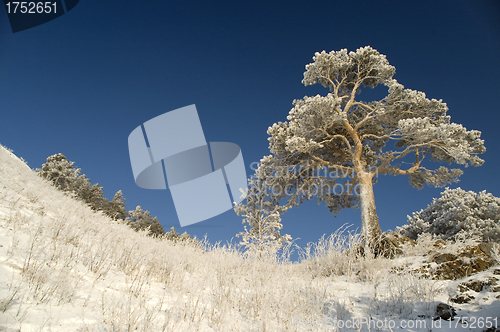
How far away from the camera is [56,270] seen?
3.23 m

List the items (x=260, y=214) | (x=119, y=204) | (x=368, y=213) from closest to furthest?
1. (x=368, y=213)
2. (x=260, y=214)
3. (x=119, y=204)

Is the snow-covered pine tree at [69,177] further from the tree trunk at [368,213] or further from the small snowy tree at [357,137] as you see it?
the tree trunk at [368,213]

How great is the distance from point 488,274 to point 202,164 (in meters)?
17.6

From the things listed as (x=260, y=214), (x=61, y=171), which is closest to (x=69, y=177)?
(x=61, y=171)

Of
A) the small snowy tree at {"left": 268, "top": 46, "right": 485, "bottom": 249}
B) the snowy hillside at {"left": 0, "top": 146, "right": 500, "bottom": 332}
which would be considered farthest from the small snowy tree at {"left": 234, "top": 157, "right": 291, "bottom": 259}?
the snowy hillside at {"left": 0, "top": 146, "right": 500, "bottom": 332}

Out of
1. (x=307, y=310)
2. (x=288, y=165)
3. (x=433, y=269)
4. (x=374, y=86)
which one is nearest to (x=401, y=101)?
(x=374, y=86)

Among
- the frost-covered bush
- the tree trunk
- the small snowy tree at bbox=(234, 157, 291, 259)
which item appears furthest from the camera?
the small snowy tree at bbox=(234, 157, 291, 259)

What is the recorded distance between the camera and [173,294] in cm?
392

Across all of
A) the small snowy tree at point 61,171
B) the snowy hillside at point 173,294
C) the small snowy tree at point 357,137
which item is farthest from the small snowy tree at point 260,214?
the small snowy tree at point 61,171

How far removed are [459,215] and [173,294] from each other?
61.9ft

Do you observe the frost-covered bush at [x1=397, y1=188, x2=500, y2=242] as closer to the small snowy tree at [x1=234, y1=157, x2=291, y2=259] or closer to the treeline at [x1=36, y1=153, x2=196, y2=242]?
the small snowy tree at [x1=234, y1=157, x2=291, y2=259]

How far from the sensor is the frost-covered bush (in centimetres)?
1533

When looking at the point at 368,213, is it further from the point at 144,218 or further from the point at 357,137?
the point at 144,218

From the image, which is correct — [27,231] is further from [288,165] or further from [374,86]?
[374,86]
